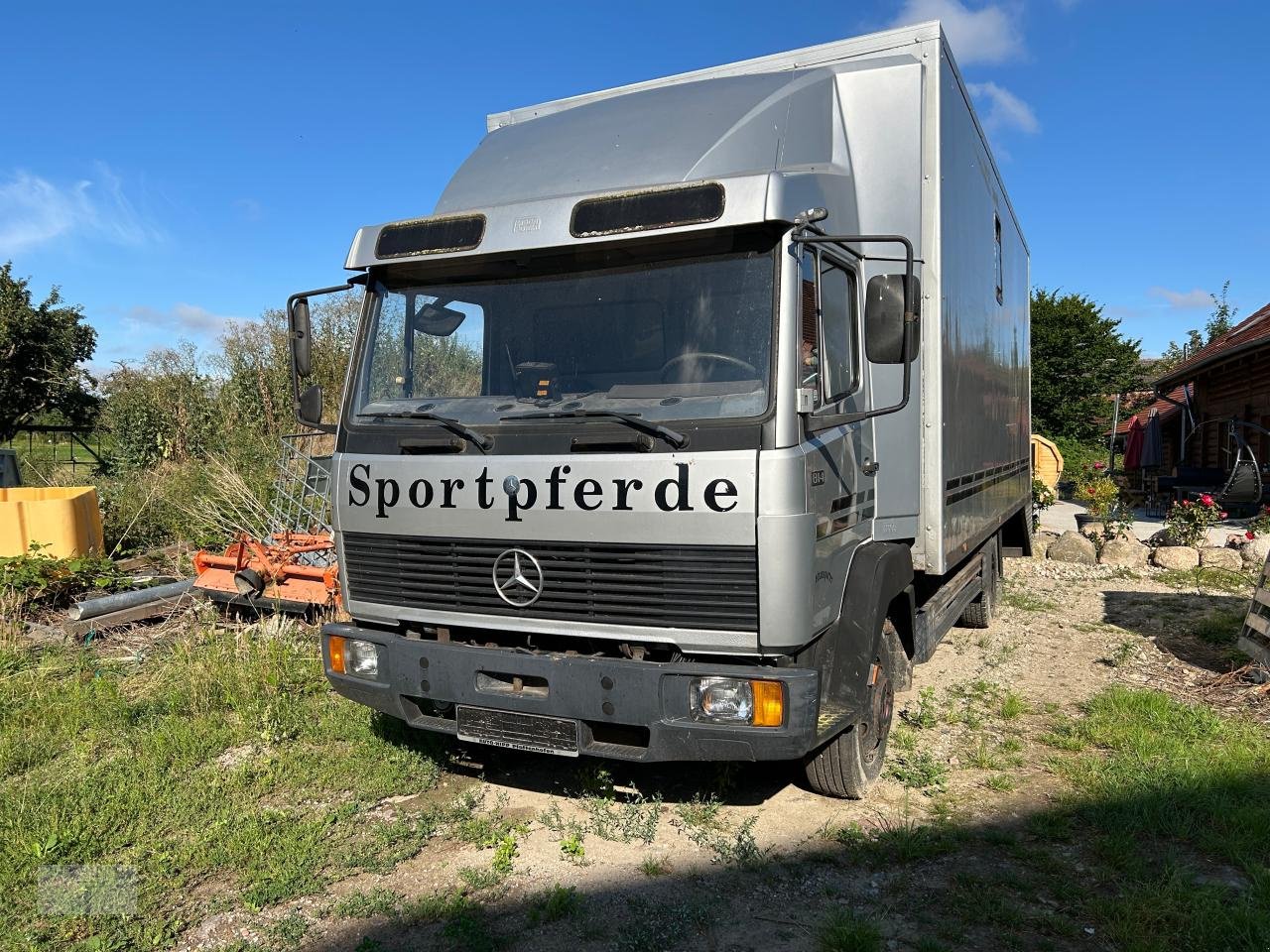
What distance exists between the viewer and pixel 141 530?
10445 millimetres

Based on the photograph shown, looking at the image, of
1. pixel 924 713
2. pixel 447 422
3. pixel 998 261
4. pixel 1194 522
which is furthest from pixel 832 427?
pixel 1194 522

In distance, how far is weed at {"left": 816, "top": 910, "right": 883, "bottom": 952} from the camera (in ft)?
9.86

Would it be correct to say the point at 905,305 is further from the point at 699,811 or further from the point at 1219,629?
the point at 1219,629

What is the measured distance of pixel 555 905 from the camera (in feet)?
10.7

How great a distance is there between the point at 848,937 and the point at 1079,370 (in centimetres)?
3437

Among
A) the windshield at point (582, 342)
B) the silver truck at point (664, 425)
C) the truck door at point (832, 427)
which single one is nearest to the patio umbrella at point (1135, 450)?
the silver truck at point (664, 425)

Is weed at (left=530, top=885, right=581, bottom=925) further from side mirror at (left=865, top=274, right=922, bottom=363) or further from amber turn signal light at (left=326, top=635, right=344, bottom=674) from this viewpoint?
side mirror at (left=865, top=274, right=922, bottom=363)

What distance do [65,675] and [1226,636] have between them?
866cm

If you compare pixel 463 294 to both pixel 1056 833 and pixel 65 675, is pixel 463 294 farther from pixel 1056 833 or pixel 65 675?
pixel 65 675

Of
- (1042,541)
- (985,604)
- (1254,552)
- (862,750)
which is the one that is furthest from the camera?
(1042,541)

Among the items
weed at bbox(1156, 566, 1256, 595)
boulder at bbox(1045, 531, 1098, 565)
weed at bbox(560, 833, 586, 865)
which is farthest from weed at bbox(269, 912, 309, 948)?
boulder at bbox(1045, 531, 1098, 565)

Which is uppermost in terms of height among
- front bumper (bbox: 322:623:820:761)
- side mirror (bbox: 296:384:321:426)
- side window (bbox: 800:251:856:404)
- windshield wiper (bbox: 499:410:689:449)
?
side window (bbox: 800:251:856:404)

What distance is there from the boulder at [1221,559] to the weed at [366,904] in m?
10.8

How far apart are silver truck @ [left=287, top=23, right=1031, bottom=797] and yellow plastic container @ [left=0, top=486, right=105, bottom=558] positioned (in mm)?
4993
